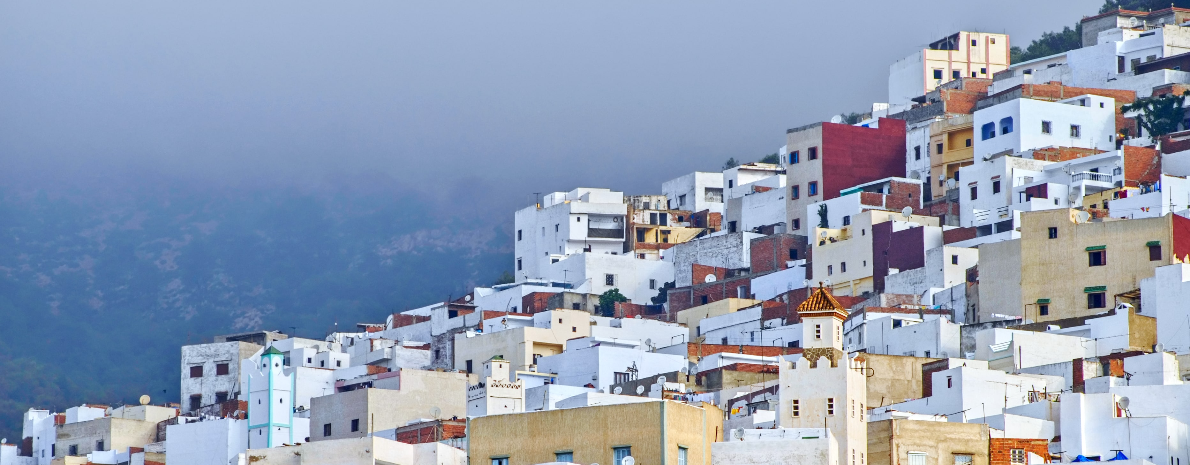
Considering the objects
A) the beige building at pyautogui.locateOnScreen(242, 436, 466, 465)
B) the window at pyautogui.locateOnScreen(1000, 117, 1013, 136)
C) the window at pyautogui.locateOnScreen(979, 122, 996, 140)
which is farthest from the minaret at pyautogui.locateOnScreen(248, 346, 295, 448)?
the window at pyautogui.locateOnScreen(1000, 117, 1013, 136)

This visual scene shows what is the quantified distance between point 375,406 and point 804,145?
911 inches

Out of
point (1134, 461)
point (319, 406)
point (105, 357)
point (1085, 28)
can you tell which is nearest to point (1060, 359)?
point (1134, 461)

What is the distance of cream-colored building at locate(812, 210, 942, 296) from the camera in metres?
58.5

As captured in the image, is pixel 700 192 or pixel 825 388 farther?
pixel 700 192

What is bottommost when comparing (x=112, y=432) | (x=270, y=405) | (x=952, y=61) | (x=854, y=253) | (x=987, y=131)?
(x=112, y=432)

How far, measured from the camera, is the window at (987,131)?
6381cm

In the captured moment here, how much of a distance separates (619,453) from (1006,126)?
118 feet

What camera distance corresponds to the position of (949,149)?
6569 centimetres

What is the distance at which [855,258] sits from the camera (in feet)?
194

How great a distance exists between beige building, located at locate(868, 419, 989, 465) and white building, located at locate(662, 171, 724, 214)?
1708 inches

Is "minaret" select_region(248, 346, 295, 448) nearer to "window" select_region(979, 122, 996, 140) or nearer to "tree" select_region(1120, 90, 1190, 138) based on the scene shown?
"window" select_region(979, 122, 996, 140)

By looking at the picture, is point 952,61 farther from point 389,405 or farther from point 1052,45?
point 389,405

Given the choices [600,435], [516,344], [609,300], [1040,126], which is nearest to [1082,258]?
[1040,126]

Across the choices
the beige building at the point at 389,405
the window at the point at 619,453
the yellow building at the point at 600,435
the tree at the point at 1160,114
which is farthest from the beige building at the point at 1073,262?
the window at the point at 619,453
